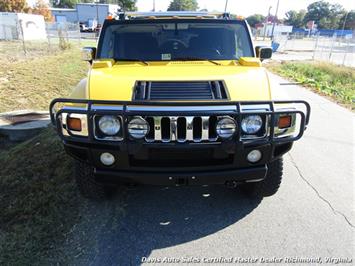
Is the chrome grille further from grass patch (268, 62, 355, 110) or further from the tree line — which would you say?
the tree line

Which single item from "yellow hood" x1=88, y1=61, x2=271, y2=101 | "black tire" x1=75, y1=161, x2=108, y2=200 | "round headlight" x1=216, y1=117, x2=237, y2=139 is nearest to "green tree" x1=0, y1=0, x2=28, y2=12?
"yellow hood" x1=88, y1=61, x2=271, y2=101

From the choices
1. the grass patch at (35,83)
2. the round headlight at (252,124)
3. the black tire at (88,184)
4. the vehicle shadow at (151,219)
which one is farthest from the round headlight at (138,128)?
the grass patch at (35,83)

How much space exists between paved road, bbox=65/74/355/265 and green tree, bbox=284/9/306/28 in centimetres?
12254

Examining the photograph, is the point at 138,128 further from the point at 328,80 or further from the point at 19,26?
the point at 19,26

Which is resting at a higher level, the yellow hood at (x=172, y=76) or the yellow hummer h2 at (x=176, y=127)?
the yellow hood at (x=172, y=76)

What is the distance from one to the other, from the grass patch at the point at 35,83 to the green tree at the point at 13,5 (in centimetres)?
3498

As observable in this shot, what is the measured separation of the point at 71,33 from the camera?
32.3m

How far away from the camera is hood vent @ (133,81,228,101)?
281 centimetres

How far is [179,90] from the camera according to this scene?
114 inches

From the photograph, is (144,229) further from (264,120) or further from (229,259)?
(264,120)

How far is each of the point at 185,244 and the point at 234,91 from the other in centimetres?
145

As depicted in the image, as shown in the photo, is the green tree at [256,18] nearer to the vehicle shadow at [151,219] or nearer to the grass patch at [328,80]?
the grass patch at [328,80]

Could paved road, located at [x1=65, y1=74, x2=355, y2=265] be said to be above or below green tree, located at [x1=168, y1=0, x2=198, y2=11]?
below

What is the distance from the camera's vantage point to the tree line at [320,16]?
99438 millimetres
